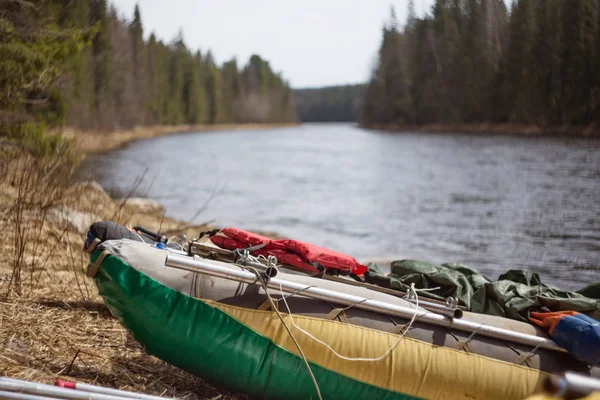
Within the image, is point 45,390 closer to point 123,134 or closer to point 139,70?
point 123,134

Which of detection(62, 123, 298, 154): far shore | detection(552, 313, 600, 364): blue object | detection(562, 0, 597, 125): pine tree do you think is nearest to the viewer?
detection(552, 313, 600, 364): blue object

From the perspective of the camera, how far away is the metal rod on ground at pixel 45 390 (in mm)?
2318

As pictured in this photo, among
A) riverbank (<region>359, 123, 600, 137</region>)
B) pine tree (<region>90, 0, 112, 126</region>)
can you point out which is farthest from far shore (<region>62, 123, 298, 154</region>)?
riverbank (<region>359, 123, 600, 137</region>)

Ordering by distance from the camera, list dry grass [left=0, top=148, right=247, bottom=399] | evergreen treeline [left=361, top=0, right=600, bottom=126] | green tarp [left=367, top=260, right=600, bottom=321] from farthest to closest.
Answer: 1. evergreen treeline [left=361, top=0, right=600, bottom=126]
2. green tarp [left=367, top=260, right=600, bottom=321]
3. dry grass [left=0, top=148, right=247, bottom=399]

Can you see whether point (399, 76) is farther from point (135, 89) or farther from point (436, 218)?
point (436, 218)

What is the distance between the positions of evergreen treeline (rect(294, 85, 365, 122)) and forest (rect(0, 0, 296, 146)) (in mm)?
25168

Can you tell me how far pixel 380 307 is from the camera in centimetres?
325

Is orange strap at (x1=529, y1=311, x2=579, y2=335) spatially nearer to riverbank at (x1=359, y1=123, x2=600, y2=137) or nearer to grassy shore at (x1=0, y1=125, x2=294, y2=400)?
grassy shore at (x1=0, y1=125, x2=294, y2=400)

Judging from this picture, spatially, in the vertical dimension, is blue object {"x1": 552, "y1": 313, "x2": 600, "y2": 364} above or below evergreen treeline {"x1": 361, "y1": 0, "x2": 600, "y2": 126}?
below

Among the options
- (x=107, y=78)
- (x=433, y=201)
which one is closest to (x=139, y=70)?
(x=107, y=78)

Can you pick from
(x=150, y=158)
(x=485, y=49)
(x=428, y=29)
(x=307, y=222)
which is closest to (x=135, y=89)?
(x=150, y=158)

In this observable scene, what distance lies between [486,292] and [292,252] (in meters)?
1.28

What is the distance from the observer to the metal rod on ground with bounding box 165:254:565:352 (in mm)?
3107

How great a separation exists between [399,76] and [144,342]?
50751 mm
